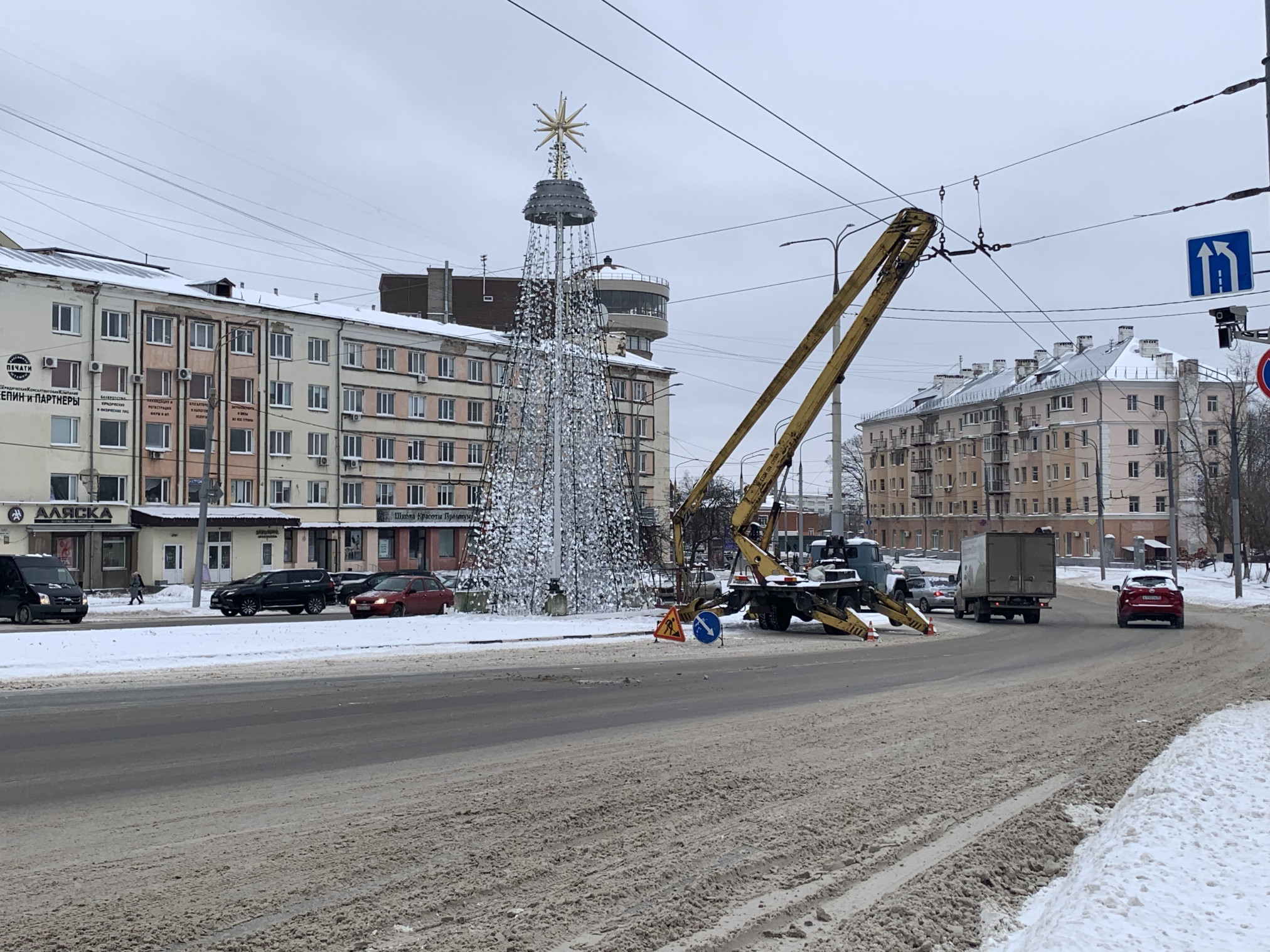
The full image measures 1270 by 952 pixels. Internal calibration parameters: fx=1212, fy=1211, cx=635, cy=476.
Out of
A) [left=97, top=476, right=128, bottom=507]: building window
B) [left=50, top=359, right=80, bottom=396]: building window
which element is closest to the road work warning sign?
[left=97, top=476, right=128, bottom=507]: building window

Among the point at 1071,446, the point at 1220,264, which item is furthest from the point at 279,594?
the point at 1071,446

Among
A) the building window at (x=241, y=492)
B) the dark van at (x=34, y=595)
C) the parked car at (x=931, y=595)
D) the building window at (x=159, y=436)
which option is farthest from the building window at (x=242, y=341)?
the parked car at (x=931, y=595)

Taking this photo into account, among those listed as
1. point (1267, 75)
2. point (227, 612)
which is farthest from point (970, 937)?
point (227, 612)

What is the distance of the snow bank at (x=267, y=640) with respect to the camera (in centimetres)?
2152

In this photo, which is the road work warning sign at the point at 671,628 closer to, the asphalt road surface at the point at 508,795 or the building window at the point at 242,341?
the asphalt road surface at the point at 508,795

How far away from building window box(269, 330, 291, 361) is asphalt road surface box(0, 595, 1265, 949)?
152 ft

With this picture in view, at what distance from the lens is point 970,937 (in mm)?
6109

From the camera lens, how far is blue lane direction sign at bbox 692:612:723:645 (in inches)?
1021

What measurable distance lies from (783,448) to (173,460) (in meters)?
36.9

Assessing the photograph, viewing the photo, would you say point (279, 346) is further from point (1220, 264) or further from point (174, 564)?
point (1220, 264)

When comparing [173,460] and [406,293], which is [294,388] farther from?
[406,293]

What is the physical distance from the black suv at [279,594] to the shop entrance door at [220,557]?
54.3 ft

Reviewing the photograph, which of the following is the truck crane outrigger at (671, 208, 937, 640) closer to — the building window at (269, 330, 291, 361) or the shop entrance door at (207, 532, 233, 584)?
the shop entrance door at (207, 532, 233, 584)

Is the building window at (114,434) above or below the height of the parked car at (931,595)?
above
